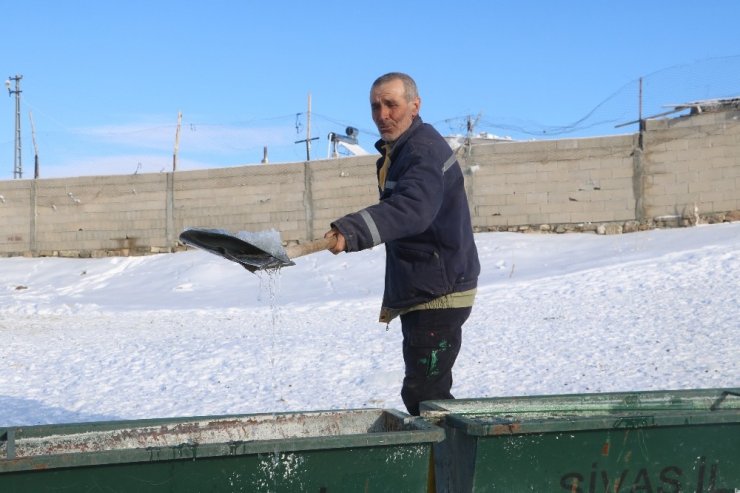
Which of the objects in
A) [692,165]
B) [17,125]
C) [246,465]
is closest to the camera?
[246,465]

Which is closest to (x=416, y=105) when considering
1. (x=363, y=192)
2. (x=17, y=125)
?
(x=363, y=192)

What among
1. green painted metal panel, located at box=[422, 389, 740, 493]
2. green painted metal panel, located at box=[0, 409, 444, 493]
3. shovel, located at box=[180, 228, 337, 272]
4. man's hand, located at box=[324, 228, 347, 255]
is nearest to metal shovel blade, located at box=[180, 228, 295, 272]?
shovel, located at box=[180, 228, 337, 272]

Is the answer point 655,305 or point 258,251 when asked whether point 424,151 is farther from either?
point 655,305

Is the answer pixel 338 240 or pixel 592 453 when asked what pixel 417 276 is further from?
pixel 592 453

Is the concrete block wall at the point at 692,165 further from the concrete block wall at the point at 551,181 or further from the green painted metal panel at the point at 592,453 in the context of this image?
the green painted metal panel at the point at 592,453

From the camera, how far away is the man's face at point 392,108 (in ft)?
11.3

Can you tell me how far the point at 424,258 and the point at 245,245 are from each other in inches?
34.6

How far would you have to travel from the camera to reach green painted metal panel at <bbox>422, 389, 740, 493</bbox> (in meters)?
2.93

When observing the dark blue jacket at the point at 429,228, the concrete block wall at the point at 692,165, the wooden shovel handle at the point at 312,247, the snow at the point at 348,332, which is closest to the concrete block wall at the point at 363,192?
the concrete block wall at the point at 692,165

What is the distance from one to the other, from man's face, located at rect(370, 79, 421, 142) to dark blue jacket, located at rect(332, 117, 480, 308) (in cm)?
4

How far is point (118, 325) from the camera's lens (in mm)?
12023

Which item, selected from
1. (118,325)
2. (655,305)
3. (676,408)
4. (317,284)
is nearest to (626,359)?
(655,305)

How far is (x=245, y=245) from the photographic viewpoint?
2.88 metres

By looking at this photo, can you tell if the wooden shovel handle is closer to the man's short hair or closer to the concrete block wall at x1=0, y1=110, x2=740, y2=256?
the man's short hair
